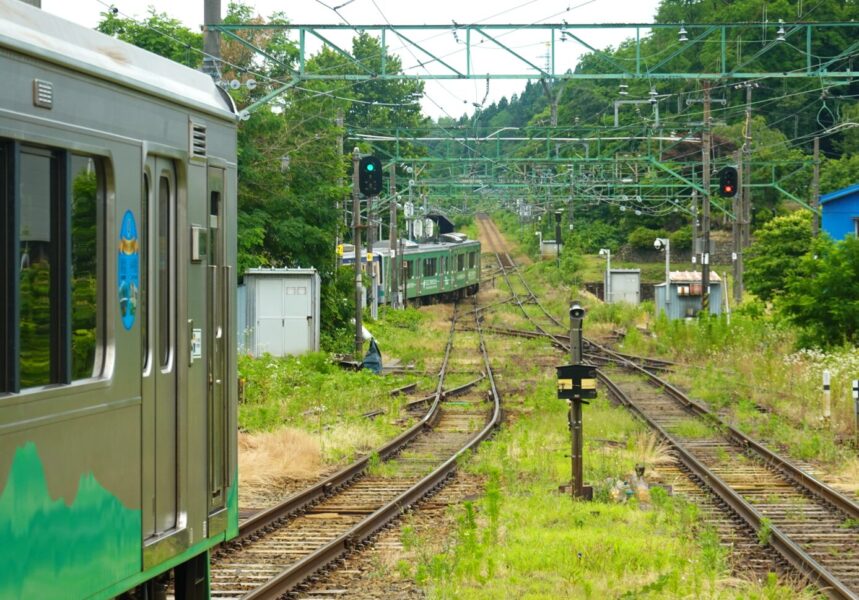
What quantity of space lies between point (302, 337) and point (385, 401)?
7.08 meters

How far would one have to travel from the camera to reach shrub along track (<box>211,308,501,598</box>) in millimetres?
9469

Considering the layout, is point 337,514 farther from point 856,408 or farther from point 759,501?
point 856,408

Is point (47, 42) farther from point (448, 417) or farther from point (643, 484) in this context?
point (448, 417)

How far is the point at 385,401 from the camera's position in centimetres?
2256

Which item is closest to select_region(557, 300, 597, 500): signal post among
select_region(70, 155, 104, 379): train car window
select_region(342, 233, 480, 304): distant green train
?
select_region(70, 155, 104, 379): train car window

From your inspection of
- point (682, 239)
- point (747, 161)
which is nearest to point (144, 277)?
point (747, 161)

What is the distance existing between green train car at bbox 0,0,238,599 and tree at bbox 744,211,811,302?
114ft

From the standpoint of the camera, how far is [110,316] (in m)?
5.54

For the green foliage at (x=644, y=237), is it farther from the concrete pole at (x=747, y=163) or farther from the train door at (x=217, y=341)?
the train door at (x=217, y=341)

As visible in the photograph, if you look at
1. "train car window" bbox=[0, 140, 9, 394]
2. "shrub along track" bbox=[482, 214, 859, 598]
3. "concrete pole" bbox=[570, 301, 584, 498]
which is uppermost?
"train car window" bbox=[0, 140, 9, 394]

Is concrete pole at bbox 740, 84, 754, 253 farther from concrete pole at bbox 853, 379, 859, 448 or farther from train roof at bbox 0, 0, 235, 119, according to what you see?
train roof at bbox 0, 0, 235, 119

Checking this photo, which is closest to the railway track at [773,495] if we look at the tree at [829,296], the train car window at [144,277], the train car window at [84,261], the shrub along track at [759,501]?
the shrub along track at [759,501]

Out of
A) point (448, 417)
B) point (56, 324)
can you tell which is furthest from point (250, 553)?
point (448, 417)

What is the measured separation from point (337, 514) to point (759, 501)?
4556 mm
